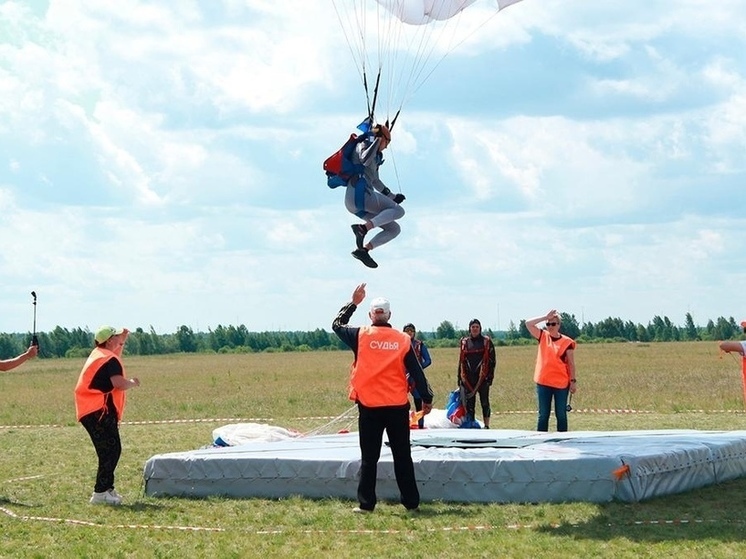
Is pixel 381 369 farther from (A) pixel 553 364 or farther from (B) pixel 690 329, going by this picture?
(B) pixel 690 329

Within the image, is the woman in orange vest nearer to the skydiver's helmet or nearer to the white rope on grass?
the skydiver's helmet

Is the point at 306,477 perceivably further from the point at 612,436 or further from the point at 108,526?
the point at 612,436

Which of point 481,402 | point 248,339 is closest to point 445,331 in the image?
point 248,339

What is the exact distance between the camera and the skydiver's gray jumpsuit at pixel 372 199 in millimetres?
10953

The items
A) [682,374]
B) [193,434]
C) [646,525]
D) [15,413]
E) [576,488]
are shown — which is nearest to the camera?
[646,525]

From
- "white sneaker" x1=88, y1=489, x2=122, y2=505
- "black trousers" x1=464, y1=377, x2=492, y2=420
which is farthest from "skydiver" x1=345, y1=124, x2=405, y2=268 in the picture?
"black trousers" x1=464, y1=377, x2=492, y2=420

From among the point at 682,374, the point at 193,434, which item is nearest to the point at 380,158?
the point at 193,434

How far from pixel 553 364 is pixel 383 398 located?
14.5 ft

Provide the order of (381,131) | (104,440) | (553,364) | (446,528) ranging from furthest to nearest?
(553,364) < (381,131) < (104,440) < (446,528)

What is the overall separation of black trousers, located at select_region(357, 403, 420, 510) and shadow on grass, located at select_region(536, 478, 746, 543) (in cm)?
129

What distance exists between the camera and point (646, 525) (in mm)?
8148

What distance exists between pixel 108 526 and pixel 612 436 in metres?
4.89

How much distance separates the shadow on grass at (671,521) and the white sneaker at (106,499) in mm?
3630

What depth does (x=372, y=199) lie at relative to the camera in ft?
36.1
